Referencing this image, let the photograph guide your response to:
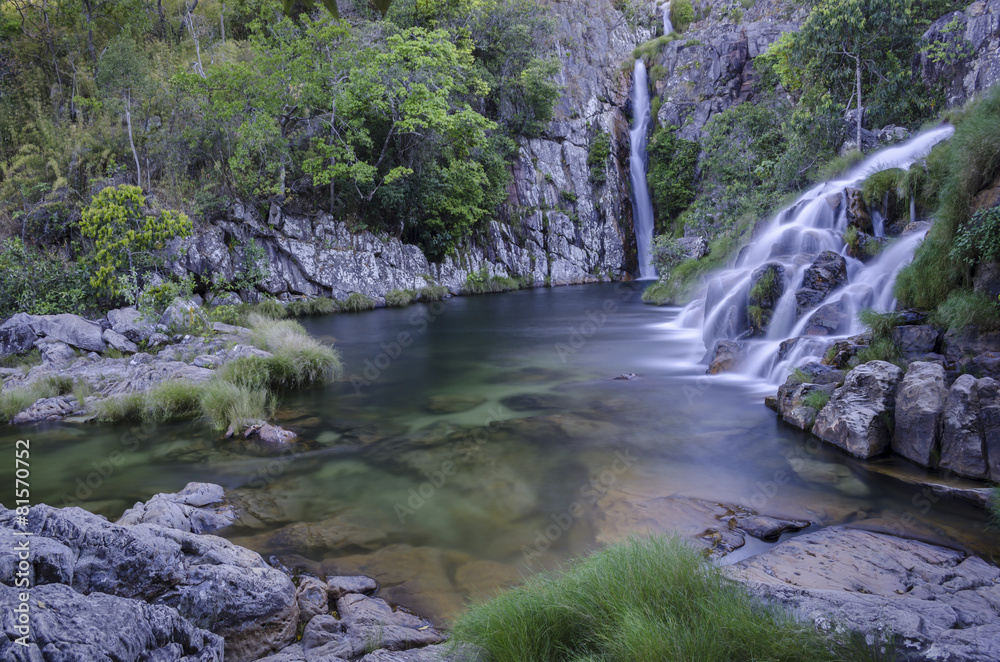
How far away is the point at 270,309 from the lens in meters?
20.3

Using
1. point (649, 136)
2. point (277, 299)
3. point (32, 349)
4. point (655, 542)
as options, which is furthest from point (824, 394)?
point (649, 136)

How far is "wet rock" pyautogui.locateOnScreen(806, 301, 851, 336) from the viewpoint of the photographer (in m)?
9.54

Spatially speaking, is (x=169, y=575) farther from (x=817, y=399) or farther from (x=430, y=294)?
(x=430, y=294)

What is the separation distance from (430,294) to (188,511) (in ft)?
73.1

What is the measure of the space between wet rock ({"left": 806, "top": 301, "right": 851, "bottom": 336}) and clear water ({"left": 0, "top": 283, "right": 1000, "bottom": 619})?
6.06 feet

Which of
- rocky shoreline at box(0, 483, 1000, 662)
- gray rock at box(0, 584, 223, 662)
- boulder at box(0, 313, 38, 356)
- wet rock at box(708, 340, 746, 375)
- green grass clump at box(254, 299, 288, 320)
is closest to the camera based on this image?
gray rock at box(0, 584, 223, 662)

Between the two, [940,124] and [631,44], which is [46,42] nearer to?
[940,124]

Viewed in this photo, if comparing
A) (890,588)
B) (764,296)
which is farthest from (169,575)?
(764,296)

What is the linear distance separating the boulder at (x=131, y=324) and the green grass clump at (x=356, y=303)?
399 inches

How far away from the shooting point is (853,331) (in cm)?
943

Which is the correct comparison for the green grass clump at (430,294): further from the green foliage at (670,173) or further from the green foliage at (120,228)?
the green foliage at (670,173)

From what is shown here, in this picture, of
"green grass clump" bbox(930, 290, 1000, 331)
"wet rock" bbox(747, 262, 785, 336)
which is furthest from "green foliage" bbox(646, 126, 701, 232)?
"green grass clump" bbox(930, 290, 1000, 331)

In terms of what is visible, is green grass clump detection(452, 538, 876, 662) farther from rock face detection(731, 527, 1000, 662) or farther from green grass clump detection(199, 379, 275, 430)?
green grass clump detection(199, 379, 275, 430)

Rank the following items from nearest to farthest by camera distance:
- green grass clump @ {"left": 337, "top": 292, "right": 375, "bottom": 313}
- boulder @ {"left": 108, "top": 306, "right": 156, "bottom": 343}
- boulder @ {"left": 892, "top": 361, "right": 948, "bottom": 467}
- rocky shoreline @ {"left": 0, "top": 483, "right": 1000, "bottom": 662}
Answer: rocky shoreline @ {"left": 0, "top": 483, "right": 1000, "bottom": 662} < boulder @ {"left": 892, "top": 361, "right": 948, "bottom": 467} < boulder @ {"left": 108, "top": 306, "right": 156, "bottom": 343} < green grass clump @ {"left": 337, "top": 292, "right": 375, "bottom": 313}
